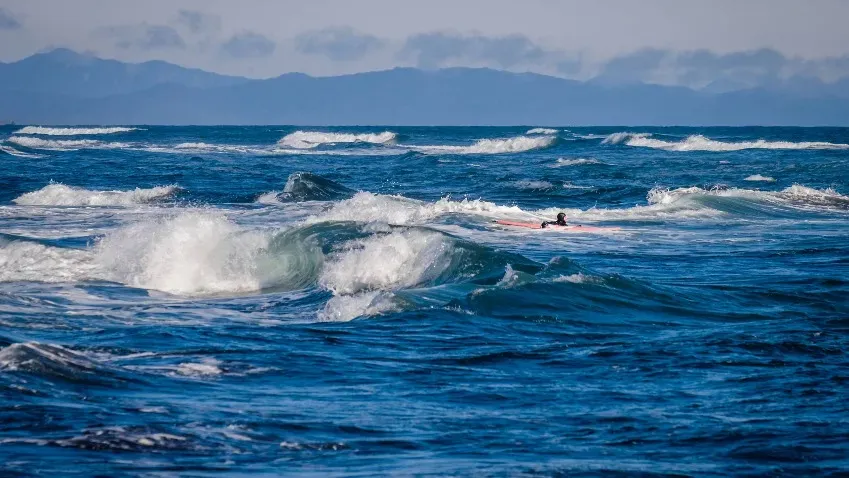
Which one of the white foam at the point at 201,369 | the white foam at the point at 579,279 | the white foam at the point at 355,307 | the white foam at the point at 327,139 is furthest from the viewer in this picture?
the white foam at the point at 327,139

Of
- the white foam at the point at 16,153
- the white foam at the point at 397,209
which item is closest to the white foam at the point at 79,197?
the white foam at the point at 397,209

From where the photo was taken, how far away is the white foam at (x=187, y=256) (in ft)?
52.0

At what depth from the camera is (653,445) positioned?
7.32 metres

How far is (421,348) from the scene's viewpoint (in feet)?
34.6

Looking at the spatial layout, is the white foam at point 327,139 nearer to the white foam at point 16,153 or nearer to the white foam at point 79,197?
the white foam at point 16,153

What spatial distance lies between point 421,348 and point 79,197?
23321 millimetres

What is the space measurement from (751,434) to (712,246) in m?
13.4

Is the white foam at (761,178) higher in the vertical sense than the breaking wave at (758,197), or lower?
higher

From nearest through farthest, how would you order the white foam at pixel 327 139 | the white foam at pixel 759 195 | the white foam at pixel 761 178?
1. the white foam at pixel 759 195
2. the white foam at pixel 761 178
3. the white foam at pixel 327 139

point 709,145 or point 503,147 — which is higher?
point 709,145

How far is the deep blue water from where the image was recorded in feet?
23.4

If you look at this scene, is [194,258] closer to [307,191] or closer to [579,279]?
[579,279]

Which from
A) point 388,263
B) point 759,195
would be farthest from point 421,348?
point 759,195

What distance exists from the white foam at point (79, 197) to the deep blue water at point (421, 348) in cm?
465
